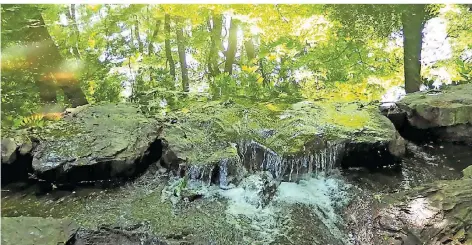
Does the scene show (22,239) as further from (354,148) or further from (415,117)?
(415,117)

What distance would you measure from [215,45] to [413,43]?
5.01m

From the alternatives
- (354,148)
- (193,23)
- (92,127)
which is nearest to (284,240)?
(354,148)

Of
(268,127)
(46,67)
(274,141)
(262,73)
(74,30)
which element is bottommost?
(274,141)

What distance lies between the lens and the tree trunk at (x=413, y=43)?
25.3 ft

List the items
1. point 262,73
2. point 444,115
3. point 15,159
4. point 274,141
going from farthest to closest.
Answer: point 262,73 < point 444,115 < point 274,141 < point 15,159

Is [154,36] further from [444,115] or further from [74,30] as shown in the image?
[444,115]

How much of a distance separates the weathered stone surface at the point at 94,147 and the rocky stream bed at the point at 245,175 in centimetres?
2

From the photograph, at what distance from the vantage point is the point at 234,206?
3971mm

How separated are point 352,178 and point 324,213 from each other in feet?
3.26

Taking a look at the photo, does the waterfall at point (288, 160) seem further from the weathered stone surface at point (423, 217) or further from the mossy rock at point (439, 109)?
the mossy rock at point (439, 109)

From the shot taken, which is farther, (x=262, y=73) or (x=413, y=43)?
(x=262, y=73)

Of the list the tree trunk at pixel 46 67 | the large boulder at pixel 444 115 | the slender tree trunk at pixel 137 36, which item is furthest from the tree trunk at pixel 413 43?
the tree trunk at pixel 46 67

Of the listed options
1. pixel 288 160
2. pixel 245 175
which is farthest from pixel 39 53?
pixel 288 160

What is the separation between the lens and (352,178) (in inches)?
183
